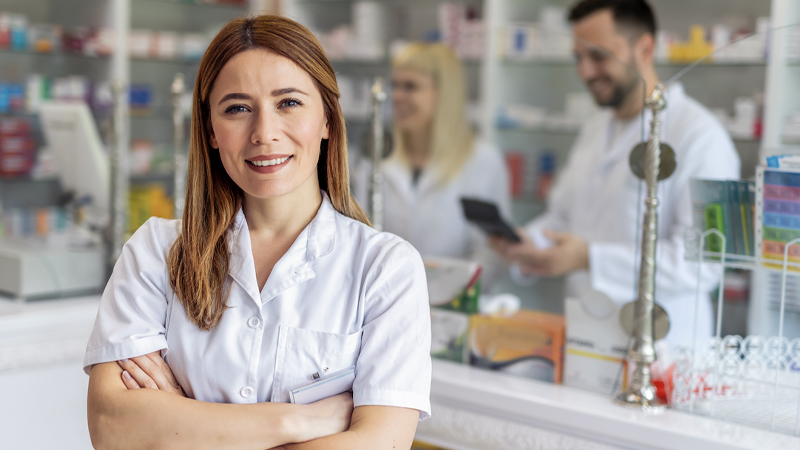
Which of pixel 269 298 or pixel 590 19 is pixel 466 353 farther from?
pixel 590 19

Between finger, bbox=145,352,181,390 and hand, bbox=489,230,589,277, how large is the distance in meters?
1.28

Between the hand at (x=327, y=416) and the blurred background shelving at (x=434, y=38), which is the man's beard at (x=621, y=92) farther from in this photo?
the hand at (x=327, y=416)

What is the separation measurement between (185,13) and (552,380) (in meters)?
4.17

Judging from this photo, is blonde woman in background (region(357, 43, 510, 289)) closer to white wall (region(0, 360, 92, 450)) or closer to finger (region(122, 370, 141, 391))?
white wall (region(0, 360, 92, 450))

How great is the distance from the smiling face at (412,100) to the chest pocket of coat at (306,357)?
4.24 feet

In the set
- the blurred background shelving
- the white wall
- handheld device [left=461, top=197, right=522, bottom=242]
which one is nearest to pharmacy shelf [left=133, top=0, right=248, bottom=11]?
the blurred background shelving

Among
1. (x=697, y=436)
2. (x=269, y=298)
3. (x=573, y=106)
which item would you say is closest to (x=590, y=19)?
(x=573, y=106)

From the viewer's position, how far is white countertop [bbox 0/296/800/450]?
154 centimetres

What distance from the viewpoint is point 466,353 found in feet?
6.68

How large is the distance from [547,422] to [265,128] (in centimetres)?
96

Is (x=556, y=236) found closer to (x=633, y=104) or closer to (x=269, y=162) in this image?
(x=633, y=104)

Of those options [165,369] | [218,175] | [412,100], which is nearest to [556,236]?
[412,100]

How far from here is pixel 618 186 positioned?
2.05 meters

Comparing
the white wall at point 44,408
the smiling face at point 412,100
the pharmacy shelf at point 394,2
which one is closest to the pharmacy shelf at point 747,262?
the smiling face at point 412,100
